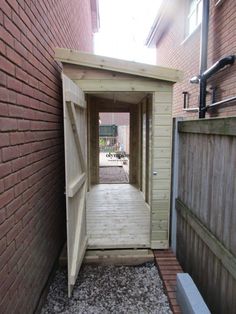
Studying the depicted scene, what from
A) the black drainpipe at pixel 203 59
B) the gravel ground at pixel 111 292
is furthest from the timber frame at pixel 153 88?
the black drainpipe at pixel 203 59

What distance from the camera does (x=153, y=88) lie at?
3.16 m

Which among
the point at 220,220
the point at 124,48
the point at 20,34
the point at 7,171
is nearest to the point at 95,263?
the point at 220,220

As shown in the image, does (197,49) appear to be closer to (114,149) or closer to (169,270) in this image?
(169,270)

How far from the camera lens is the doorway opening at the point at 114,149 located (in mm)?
8484

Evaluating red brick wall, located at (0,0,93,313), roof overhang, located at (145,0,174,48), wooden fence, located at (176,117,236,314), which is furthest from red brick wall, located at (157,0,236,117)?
red brick wall, located at (0,0,93,313)

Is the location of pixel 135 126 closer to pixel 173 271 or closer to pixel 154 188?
pixel 154 188

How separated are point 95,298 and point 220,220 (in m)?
1.48

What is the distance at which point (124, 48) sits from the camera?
1459 cm

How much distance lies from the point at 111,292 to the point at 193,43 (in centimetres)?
472

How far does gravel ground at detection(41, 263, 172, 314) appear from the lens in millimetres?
2418

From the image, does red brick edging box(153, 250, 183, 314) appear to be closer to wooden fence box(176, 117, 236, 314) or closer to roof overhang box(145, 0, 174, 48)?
wooden fence box(176, 117, 236, 314)

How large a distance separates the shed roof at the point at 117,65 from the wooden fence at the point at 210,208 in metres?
0.62

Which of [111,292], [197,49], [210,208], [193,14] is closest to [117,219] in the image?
[111,292]

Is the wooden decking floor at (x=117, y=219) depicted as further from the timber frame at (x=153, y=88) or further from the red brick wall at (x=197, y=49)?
the red brick wall at (x=197, y=49)
